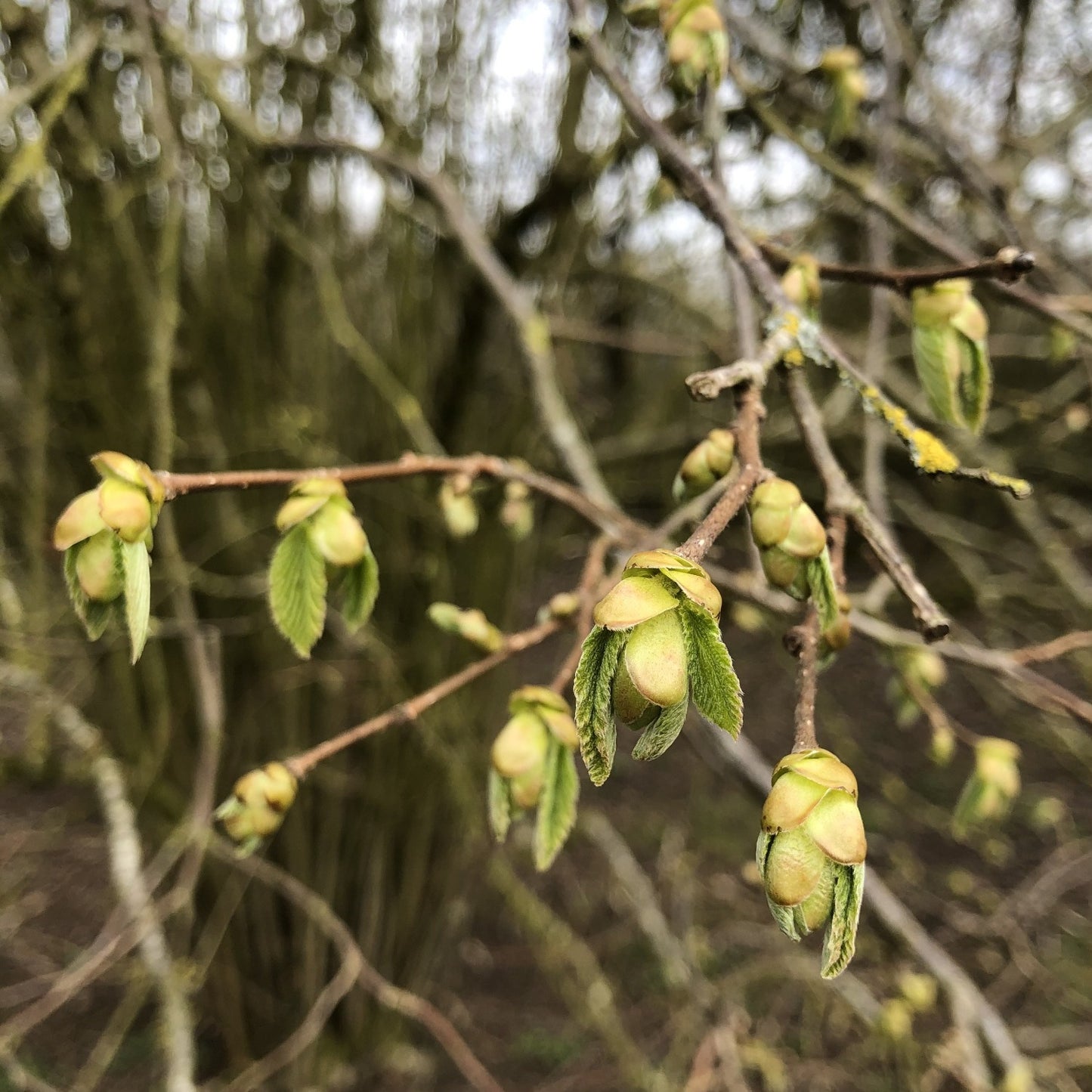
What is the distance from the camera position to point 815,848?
1.09ft

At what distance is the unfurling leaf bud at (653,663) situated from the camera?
29 centimetres

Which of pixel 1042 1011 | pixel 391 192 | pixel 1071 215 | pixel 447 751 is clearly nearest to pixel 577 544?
pixel 447 751

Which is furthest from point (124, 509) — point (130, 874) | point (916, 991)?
point (130, 874)

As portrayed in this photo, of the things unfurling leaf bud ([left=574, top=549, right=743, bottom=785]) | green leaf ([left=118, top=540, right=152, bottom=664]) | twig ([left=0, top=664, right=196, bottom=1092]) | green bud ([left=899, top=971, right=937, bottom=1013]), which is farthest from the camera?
twig ([left=0, top=664, right=196, bottom=1092])

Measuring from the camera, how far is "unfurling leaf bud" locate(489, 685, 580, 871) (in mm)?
502

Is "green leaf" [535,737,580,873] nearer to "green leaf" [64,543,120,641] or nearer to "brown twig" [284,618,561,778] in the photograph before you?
"brown twig" [284,618,561,778]

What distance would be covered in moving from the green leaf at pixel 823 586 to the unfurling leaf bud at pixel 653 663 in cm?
10

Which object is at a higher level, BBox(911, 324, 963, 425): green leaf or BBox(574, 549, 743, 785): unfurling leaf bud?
BBox(911, 324, 963, 425): green leaf

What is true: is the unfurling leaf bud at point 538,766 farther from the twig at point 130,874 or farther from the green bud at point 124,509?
the twig at point 130,874

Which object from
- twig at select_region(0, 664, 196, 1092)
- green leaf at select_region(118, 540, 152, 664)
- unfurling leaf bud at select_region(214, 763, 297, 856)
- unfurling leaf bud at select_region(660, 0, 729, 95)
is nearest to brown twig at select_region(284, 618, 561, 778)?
unfurling leaf bud at select_region(214, 763, 297, 856)

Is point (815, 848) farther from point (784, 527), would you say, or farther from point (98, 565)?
point (98, 565)

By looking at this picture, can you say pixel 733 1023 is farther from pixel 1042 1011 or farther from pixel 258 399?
pixel 1042 1011

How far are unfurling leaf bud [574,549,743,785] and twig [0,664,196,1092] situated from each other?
104cm

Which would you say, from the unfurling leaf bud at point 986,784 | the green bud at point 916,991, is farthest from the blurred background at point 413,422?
the unfurling leaf bud at point 986,784
